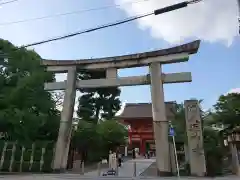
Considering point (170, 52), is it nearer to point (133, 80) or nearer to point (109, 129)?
point (133, 80)

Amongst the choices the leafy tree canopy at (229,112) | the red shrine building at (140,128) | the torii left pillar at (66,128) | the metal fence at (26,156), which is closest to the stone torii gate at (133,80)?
the torii left pillar at (66,128)

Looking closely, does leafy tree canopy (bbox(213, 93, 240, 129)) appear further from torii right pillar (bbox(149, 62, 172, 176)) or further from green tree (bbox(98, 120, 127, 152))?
green tree (bbox(98, 120, 127, 152))

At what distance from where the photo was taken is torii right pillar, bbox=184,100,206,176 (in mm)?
14969

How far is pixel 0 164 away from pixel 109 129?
43.4 ft

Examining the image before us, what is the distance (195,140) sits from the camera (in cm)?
1537

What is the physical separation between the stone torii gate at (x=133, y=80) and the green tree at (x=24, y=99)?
90 centimetres

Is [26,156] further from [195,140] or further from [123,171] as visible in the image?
[195,140]

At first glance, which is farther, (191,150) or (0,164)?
(0,164)

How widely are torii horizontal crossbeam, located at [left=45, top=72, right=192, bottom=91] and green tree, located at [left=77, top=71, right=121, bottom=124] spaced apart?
41.2 feet

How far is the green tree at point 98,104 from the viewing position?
3219 cm

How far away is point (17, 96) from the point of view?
18.2 m

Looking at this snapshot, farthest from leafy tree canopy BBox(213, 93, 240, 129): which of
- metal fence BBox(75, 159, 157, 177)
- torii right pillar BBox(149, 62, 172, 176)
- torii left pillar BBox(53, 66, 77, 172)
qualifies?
torii left pillar BBox(53, 66, 77, 172)

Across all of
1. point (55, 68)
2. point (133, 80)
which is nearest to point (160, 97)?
point (133, 80)

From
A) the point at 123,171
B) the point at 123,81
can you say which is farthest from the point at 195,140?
the point at 123,171
